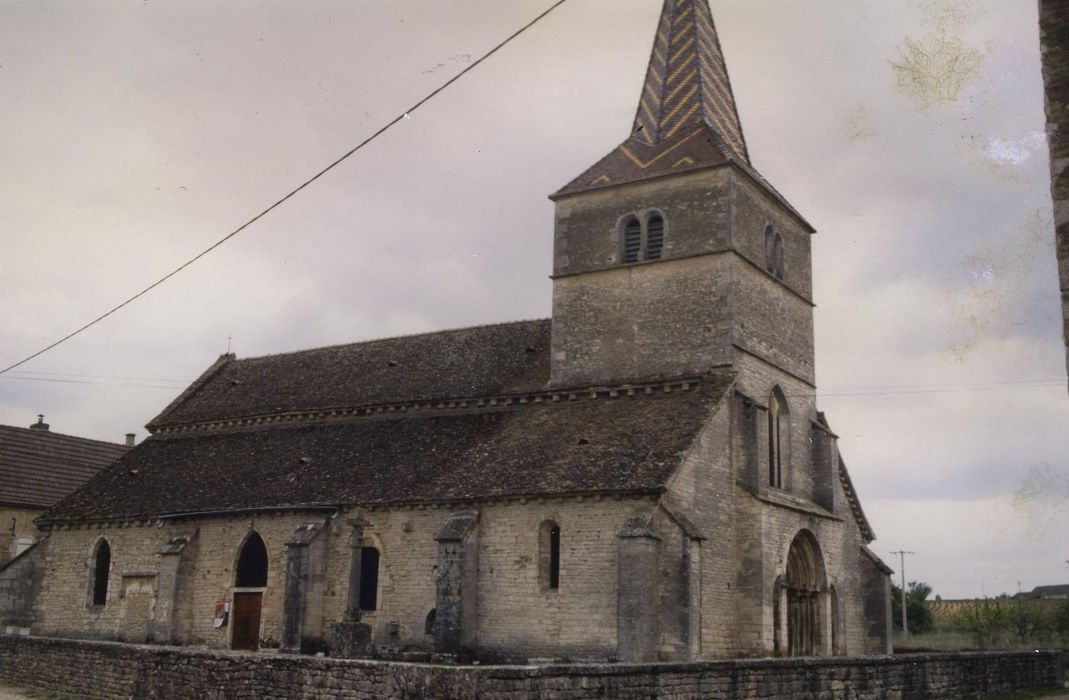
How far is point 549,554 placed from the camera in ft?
85.8

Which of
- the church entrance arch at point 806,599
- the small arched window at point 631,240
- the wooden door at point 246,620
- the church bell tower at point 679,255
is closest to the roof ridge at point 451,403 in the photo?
the church bell tower at point 679,255

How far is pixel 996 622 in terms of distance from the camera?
48688mm

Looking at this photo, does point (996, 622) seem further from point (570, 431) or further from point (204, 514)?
point (204, 514)

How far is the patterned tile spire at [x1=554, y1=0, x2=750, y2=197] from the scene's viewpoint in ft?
103

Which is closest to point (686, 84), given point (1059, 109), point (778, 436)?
point (778, 436)

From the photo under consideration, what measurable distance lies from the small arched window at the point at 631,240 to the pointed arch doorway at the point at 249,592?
13163mm

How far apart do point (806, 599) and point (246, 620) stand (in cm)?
1552

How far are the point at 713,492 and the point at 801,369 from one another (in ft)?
23.5

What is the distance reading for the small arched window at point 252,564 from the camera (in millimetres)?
31233

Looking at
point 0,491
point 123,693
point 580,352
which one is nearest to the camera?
point 123,693

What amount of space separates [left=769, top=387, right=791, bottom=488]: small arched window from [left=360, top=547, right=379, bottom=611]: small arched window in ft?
35.7

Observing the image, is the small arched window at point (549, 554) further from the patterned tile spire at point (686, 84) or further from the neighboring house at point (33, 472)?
the neighboring house at point (33, 472)

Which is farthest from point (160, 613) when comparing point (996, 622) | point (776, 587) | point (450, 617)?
point (996, 622)

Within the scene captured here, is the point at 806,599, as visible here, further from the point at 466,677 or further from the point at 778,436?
the point at 466,677
